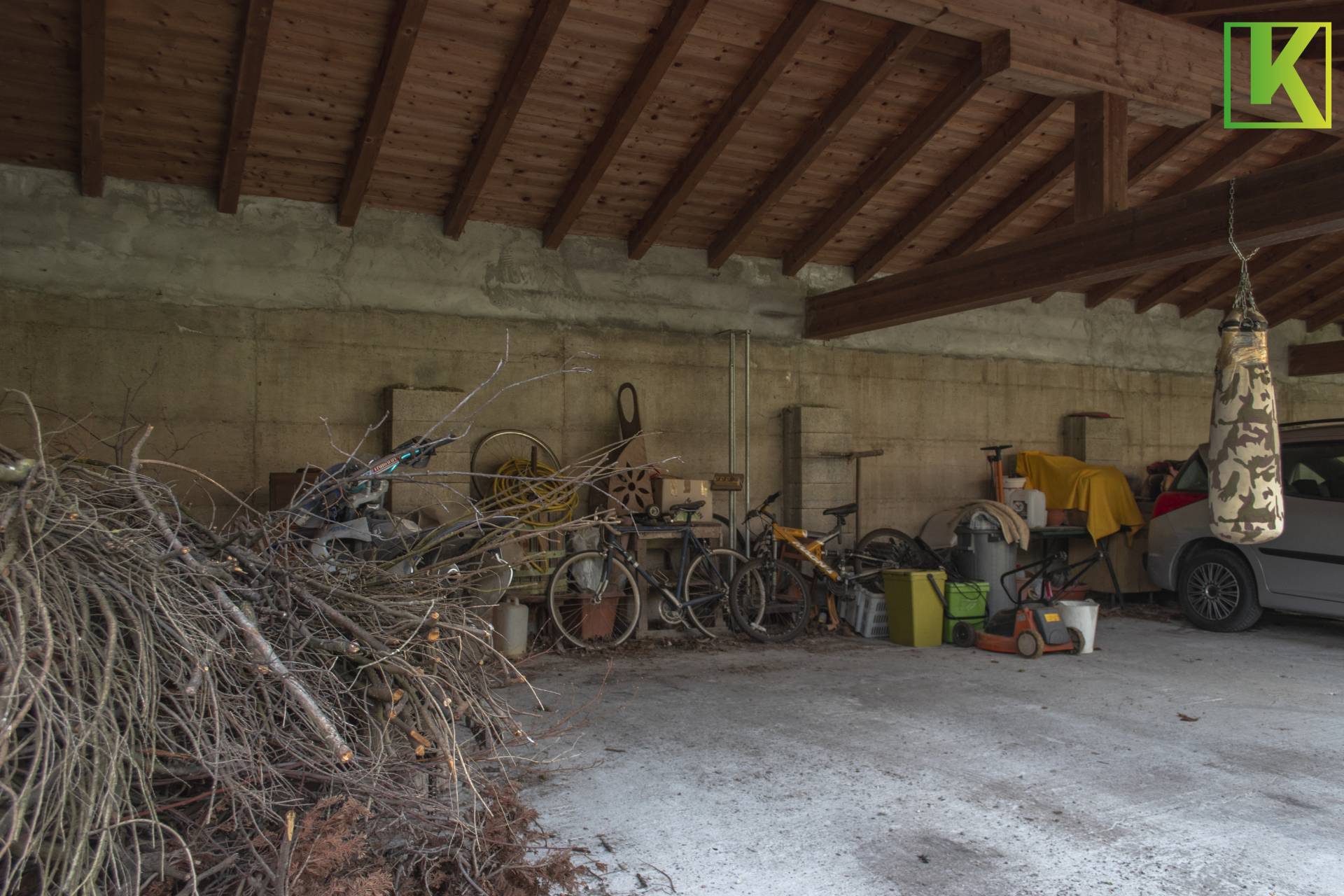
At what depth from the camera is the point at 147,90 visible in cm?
513

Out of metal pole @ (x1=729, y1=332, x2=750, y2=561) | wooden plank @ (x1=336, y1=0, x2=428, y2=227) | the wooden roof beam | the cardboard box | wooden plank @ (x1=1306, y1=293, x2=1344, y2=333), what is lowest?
the cardboard box

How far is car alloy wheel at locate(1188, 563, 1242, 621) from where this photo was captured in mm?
7109

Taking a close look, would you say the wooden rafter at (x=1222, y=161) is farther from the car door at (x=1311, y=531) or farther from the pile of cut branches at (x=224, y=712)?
the pile of cut branches at (x=224, y=712)

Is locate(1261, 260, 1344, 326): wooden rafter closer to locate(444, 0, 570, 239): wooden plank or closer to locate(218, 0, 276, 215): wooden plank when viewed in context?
locate(444, 0, 570, 239): wooden plank

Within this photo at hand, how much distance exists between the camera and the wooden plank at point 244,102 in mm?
4496

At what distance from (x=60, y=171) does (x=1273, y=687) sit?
7.92 metres

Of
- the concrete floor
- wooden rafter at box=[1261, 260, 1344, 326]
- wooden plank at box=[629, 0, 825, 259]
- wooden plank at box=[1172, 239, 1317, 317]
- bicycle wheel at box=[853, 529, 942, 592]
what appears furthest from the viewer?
wooden rafter at box=[1261, 260, 1344, 326]

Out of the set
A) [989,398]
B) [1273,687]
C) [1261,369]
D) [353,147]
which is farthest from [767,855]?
[989,398]

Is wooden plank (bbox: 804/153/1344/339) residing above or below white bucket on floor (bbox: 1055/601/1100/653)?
above

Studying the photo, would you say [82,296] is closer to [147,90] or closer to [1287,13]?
[147,90]

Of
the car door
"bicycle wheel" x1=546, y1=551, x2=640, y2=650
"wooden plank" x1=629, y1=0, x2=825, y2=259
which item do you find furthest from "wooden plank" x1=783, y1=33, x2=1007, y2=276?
the car door

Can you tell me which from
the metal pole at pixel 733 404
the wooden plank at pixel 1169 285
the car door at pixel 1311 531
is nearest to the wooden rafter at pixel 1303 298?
the wooden plank at pixel 1169 285

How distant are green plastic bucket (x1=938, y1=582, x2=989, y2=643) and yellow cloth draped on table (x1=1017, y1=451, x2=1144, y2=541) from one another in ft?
5.96

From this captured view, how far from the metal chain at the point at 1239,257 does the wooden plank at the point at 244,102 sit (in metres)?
4.66
